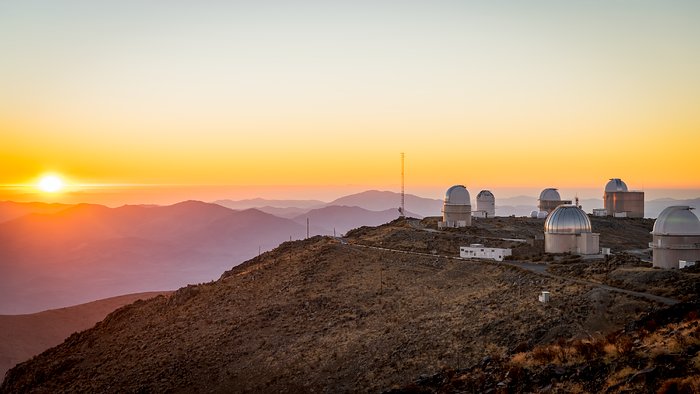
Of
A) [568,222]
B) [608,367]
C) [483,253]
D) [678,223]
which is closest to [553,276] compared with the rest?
[678,223]

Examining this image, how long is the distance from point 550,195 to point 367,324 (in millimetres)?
56336

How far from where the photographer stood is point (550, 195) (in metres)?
83.6

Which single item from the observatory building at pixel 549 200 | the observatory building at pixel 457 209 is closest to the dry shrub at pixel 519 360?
the observatory building at pixel 457 209

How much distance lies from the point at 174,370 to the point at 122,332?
1335 cm

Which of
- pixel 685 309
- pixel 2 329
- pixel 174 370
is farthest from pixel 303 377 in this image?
pixel 2 329

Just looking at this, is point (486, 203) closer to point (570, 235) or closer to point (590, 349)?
point (570, 235)

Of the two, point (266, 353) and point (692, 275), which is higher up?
point (692, 275)

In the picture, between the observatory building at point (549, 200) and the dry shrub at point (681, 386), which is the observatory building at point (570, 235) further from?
the observatory building at point (549, 200)

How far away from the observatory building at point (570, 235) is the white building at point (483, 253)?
344 cm

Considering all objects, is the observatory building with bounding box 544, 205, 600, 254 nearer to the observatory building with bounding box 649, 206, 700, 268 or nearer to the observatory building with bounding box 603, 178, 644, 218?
the observatory building with bounding box 649, 206, 700, 268

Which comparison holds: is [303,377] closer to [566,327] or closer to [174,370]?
[174,370]

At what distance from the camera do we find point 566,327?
2698 centimetres

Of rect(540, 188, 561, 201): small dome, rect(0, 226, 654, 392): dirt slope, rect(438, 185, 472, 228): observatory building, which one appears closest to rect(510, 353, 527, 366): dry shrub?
rect(0, 226, 654, 392): dirt slope

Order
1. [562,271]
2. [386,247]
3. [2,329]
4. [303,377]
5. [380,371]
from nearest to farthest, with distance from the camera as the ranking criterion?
[380,371], [303,377], [562,271], [386,247], [2,329]
